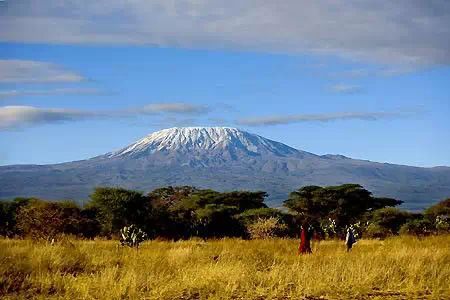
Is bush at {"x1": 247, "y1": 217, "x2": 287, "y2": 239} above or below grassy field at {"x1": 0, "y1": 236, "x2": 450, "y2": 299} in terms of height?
below

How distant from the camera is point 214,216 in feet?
139

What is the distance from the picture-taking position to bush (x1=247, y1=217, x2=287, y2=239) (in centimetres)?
3706

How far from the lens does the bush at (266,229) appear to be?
37062 millimetres

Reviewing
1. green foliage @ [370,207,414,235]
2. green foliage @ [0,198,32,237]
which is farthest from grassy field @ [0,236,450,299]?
green foliage @ [370,207,414,235]

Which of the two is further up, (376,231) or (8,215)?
(8,215)

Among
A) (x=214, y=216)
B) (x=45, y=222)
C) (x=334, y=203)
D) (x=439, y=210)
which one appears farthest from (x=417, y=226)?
(x=45, y=222)

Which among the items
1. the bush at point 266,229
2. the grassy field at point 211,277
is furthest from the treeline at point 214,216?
the grassy field at point 211,277

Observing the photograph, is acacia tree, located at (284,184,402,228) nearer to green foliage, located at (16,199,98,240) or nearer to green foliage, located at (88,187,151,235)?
green foliage, located at (88,187,151,235)

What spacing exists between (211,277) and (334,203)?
→ 130ft

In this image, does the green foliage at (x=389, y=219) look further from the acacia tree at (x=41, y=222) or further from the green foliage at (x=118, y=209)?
the acacia tree at (x=41, y=222)

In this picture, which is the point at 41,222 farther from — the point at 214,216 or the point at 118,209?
the point at 214,216

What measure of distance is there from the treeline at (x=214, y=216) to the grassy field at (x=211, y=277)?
34.5 ft

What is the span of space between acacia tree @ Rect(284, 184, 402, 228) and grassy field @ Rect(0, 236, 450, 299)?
34900mm

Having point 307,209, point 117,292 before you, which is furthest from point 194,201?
point 117,292
